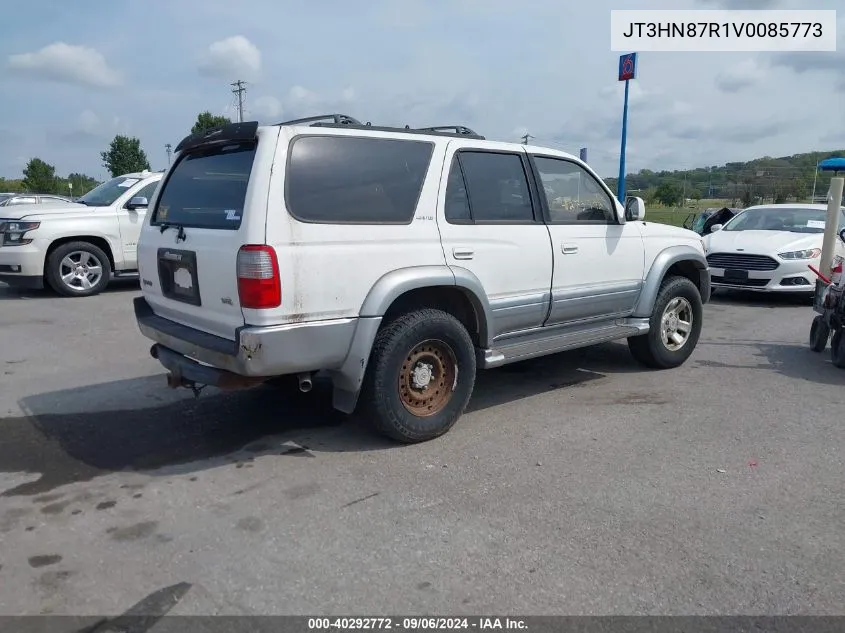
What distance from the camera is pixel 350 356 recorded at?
13.3ft

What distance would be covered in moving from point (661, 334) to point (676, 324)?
0.94ft

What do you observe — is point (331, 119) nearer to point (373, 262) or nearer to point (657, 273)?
point (373, 262)

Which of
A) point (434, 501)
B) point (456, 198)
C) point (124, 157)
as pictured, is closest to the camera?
point (434, 501)

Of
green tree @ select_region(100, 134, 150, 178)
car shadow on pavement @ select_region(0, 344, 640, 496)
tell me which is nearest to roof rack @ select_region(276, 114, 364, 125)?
car shadow on pavement @ select_region(0, 344, 640, 496)

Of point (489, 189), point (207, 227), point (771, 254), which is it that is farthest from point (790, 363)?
point (207, 227)

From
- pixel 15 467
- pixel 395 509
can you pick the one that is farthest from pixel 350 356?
pixel 15 467

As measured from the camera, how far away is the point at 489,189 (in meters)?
4.86

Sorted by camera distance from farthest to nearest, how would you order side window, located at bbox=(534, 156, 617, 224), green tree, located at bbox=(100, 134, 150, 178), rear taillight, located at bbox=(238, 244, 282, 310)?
green tree, located at bbox=(100, 134, 150, 178) → side window, located at bbox=(534, 156, 617, 224) → rear taillight, located at bbox=(238, 244, 282, 310)

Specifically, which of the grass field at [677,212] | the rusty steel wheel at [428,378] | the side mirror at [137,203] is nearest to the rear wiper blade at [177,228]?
the rusty steel wheel at [428,378]

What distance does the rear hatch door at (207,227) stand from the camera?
151 inches

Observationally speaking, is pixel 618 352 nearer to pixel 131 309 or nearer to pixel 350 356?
pixel 350 356

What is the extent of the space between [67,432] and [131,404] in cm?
64

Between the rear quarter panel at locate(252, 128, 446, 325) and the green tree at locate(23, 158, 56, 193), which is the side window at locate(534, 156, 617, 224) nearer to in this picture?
the rear quarter panel at locate(252, 128, 446, 325)

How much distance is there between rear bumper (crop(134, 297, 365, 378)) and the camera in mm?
3754
